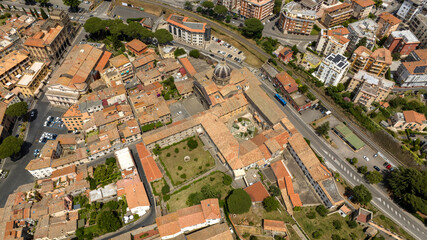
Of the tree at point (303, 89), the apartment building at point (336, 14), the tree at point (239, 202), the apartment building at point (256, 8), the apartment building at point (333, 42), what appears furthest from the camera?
the apartment building at point (336, 14)

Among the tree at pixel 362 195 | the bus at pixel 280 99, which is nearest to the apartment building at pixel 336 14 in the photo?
the bus at pixel 280 99

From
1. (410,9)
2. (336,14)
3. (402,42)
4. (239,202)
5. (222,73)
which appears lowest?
(239,202)

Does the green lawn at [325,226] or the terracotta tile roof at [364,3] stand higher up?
the terracotta tile roof at [364,3]

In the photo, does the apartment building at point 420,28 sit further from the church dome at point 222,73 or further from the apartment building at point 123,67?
the apartment building at point 123,67

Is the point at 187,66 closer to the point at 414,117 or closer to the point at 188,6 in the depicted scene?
the point at 188,6

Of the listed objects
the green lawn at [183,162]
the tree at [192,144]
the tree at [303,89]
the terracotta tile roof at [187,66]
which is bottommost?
the green lawn at [183,162]

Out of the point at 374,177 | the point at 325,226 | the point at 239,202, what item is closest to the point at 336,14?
the point at 374,177
